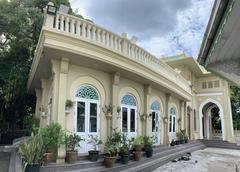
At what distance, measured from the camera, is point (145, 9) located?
8.58 meters

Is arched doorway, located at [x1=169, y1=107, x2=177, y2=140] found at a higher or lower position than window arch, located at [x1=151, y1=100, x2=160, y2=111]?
lower

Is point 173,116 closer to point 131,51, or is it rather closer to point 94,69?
point 131,51

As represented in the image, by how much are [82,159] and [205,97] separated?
14.6 m

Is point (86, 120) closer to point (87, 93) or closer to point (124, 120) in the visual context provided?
point (87, 93)

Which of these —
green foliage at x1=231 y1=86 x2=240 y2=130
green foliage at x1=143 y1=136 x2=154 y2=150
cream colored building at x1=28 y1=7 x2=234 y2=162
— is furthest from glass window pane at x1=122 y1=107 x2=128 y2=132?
green foliage at x1=231 y1=86 x2=240 y2=130

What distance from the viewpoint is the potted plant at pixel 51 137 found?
6.28 meters

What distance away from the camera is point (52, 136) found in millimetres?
6348

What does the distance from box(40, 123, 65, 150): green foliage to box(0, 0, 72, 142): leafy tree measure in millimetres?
8385

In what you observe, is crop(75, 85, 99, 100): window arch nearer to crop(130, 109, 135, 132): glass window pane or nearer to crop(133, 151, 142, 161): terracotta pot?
crop(130, 109, 135, 132): glass window pane

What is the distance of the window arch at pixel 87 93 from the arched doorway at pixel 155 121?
442 cm

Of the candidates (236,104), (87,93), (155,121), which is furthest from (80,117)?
(236,104)

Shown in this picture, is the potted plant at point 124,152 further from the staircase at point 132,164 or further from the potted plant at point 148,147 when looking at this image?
the potted plant at point 148,147

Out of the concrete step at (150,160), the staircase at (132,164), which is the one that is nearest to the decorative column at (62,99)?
the staircase at (132,164)

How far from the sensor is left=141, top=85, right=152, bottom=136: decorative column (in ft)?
33.9
